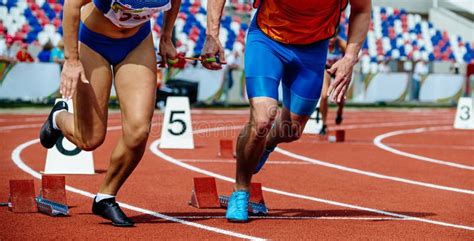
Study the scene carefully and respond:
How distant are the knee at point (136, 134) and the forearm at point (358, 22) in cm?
149

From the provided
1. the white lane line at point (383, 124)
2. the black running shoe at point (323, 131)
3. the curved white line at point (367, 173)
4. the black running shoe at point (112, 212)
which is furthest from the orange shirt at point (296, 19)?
the white lane line at point (383, 124)

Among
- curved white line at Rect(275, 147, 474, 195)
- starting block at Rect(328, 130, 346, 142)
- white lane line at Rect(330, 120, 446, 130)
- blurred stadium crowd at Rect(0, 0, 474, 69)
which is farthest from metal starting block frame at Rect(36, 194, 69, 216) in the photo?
blurred stadium crowd at Rect(0, 0, 474, 69)

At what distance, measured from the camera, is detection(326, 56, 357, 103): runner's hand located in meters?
6.51

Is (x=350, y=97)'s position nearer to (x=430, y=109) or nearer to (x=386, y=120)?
(x=430, y=109)

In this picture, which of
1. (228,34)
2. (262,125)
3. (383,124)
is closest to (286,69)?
(262,125)

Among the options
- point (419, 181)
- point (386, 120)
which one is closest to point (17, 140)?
point (419, 181)

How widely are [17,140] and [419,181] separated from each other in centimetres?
635

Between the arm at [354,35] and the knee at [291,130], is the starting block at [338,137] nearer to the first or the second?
the knee at [291,130]

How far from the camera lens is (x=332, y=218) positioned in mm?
7094

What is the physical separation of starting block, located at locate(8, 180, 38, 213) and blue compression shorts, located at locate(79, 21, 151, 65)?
1.19 meters

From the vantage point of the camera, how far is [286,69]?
7.04 meters

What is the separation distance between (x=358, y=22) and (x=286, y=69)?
0.59m

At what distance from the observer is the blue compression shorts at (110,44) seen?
253 inches

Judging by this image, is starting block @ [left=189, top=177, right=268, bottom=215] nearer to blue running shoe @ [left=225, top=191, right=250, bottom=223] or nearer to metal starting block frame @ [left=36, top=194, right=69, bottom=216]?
blue running shoe @ [left=225, top=191, right=250, bottom=223]
